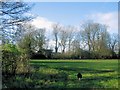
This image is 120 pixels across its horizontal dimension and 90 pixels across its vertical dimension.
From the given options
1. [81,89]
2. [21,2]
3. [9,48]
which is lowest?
[81,89]

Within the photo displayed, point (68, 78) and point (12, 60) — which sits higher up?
point (12, 60)

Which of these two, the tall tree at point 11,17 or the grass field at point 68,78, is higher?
the tall tree at point 11,17

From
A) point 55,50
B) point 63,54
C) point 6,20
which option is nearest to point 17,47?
point 6,20

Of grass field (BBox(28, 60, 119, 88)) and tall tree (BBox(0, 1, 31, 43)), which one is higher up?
tall tree (BBox(0, 1, 31, 43))

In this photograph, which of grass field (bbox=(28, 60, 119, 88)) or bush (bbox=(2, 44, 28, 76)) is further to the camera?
bush (bbox=(2, 44, 28, 76))

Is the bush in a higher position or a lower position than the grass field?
higher

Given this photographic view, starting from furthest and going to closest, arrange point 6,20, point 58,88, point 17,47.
→ 1. point 17,47
2. point 6,20
3. point 58,88

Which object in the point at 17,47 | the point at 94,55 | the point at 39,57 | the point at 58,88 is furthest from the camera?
the point at 94,55

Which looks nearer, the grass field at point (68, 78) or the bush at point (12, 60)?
the grass field at point (68, 78)

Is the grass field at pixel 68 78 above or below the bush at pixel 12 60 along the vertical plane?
below

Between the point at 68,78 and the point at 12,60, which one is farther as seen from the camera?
the point at 68,78

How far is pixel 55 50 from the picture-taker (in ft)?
99.7

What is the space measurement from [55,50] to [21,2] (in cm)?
2005

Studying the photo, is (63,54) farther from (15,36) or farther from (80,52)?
(15,36)
